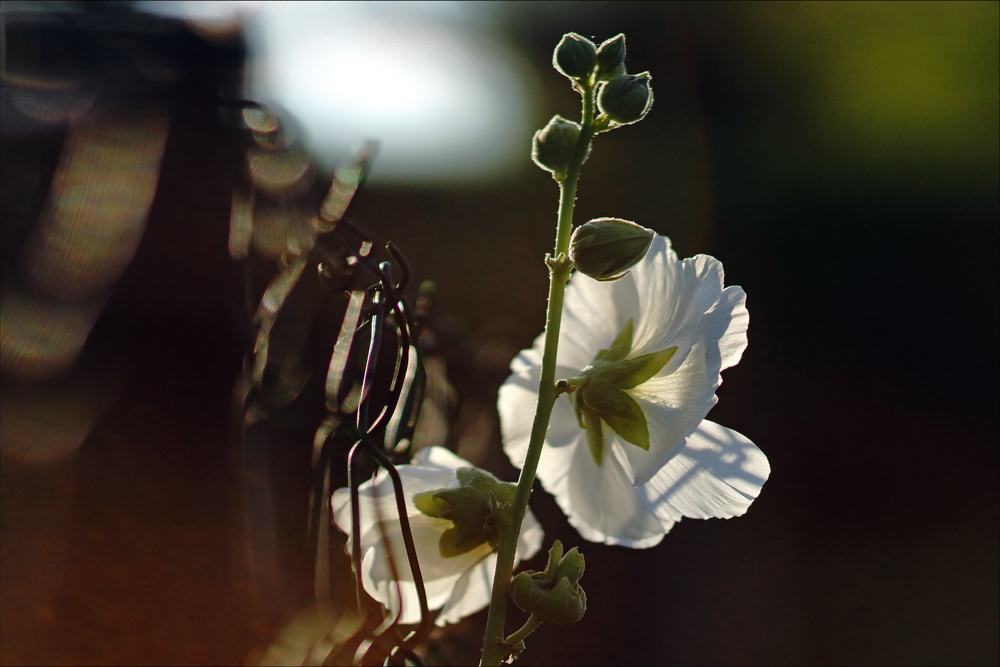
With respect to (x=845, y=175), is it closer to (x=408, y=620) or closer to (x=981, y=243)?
(x=981, y=243)

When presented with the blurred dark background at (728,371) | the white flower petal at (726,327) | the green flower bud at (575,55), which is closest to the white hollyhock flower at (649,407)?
the white flower petal at (726,327)

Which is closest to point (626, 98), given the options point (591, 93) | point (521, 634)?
point (591, 93)

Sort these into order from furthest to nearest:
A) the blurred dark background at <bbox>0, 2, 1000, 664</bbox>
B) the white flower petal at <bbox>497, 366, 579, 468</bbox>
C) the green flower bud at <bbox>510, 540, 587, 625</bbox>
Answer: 1. the blurred dark background at <bbox>0, 2, 1000, 664</bbox>
2. the white flower petal at <bbox>497, 366, 579, 468</bbox>
3. the green flower bud at <bbox>510, 540, 587, 625</bbox>

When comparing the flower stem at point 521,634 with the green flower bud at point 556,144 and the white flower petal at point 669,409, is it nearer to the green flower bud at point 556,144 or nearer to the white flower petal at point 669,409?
the white flower petal at point 669,409

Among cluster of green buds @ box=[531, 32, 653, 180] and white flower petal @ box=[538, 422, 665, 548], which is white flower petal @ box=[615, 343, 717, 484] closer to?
white flower petal @ box=[538, 422, 665, 548]

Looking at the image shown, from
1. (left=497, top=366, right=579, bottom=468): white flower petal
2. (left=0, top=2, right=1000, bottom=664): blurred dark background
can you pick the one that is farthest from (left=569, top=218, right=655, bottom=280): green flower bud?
(left=0, top=2, right=1000, bottom=664): blurred dark background

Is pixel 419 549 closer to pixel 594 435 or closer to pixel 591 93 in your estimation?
pixel 594 435

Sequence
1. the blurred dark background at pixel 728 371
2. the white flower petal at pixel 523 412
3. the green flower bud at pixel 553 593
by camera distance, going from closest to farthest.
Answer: the green flower bud at pixel 553 593 < the white flower petal at pixel 523 412 < the blurred dark background at pixel 728 371
